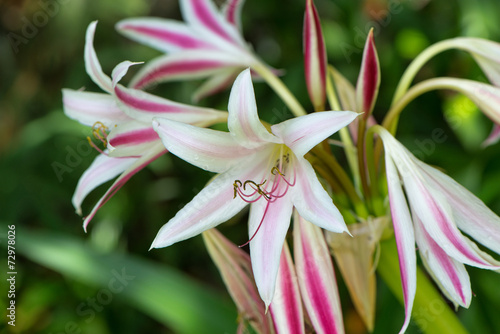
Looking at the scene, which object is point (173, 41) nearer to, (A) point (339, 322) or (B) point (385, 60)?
(A) point (339, 322)

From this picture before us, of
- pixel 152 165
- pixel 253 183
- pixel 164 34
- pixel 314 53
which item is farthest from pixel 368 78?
pixel 152 165

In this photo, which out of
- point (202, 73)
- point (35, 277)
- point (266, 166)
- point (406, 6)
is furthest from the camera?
point (35, 277)

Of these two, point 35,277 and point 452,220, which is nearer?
point 452,220

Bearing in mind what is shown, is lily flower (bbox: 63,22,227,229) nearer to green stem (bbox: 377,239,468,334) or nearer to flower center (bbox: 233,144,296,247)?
flower center (bbox: 233,144,296,247)

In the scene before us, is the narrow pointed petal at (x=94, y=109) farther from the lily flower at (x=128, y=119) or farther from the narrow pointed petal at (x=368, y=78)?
the narrow pointed petal at (x=368, y=78)

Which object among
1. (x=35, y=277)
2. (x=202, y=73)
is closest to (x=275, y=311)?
(x=202, y=73)

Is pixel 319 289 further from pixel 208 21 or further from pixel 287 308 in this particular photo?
pixel 208 21
